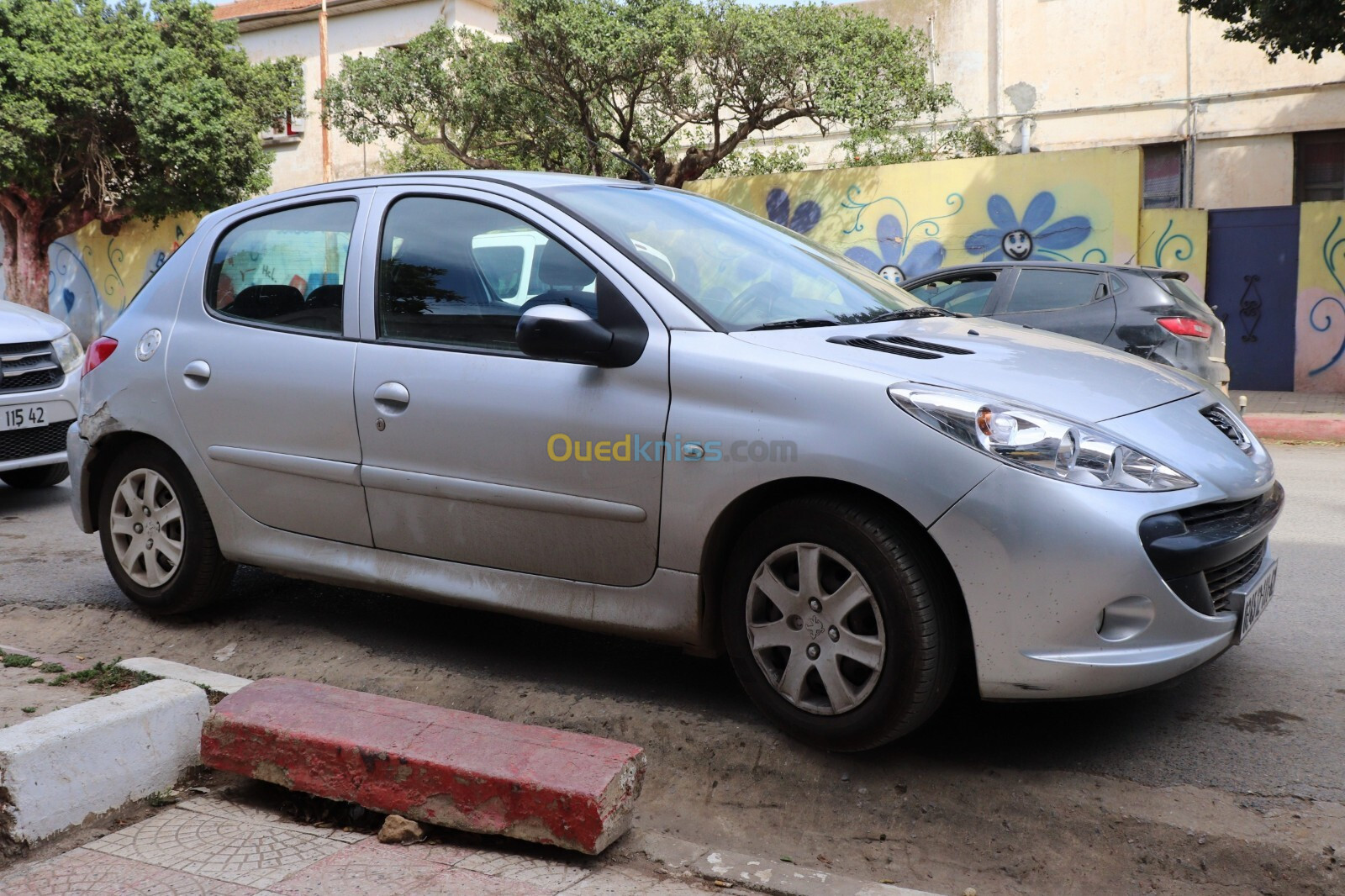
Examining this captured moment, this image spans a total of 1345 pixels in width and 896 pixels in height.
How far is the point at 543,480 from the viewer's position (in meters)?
3.50

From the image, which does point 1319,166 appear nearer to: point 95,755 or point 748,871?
point 748,871

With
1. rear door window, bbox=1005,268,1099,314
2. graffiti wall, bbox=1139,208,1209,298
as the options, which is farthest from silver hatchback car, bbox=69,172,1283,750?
graffiti wall, bbox=1139,208,1209,298

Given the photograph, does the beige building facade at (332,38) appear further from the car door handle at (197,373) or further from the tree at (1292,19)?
the car door handle at (197,373)

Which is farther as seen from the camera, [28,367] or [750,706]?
[28,367]

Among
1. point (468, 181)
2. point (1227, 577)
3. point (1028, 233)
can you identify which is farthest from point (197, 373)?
point (1028, 233)

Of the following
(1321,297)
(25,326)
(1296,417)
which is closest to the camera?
(25,326)

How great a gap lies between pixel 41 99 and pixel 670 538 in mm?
18857

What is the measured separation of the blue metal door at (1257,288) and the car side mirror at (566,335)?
12758 millimetres

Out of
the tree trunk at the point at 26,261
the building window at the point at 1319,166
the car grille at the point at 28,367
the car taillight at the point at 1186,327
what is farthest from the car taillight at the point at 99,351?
the building window at the point at 1319,166

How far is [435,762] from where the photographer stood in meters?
2.81

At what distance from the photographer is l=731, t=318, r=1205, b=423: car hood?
308 centimetres

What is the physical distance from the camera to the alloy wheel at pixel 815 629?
3053 mm

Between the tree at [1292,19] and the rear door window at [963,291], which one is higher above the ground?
the tree at [1292,19]

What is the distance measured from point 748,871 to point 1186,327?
7.26 meters
